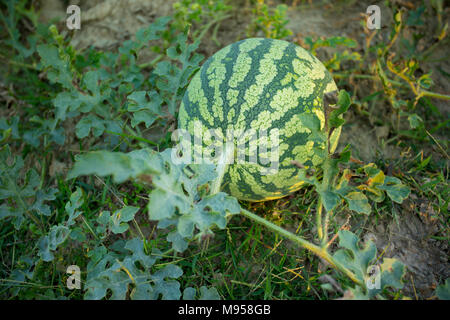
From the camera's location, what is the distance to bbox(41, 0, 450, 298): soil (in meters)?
2.05

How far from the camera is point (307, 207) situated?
2.26m

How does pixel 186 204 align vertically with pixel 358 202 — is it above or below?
above

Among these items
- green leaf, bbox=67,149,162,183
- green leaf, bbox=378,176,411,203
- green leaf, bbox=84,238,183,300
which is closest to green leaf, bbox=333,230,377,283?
green leaf, bbox=378,176,411,203

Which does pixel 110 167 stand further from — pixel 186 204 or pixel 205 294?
pixel 205 294

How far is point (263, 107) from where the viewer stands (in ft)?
5.77

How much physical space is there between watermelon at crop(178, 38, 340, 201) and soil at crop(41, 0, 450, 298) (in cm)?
76

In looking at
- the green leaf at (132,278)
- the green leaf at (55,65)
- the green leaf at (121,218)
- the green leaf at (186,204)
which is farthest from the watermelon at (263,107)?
the green leaf at (55,65)

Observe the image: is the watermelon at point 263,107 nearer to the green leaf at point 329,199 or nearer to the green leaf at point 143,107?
the green leaf at point 329,199

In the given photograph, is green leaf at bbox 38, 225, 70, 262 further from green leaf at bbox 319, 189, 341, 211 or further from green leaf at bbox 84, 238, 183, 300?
green leaf at bbox 319, 189, 341, 211

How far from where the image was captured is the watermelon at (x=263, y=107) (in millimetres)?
1764

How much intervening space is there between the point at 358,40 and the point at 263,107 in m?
1.93

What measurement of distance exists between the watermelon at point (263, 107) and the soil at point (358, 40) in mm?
759

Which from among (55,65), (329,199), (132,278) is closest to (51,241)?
(132,278)
